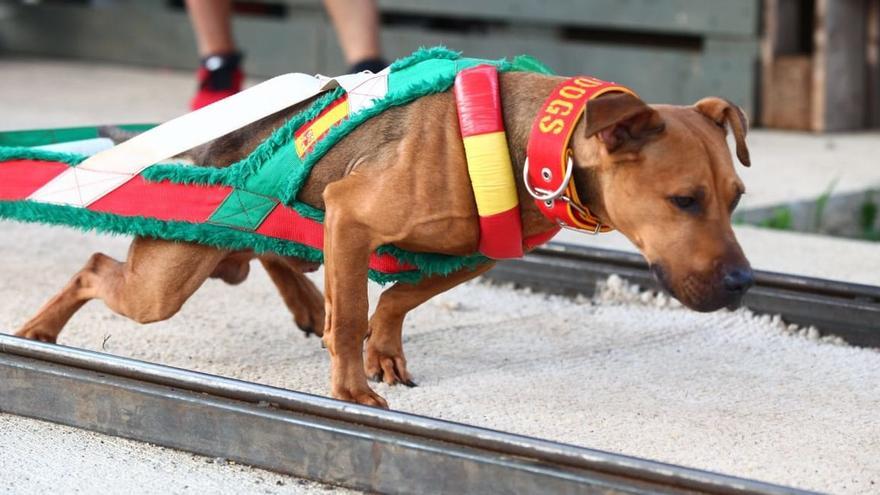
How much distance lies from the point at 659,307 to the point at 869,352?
619mm

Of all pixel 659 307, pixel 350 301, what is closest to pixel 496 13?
pixel 659 307

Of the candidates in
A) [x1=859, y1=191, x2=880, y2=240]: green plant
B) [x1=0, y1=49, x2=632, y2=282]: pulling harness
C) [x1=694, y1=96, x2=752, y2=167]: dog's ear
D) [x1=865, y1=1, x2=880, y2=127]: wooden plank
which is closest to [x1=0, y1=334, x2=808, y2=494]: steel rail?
[x1=0, y1=49, x2=632, y2=282]: pulling harness

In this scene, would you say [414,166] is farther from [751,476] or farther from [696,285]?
[751,476]

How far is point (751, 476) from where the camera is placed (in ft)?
9.09

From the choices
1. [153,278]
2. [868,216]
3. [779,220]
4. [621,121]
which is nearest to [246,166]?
[153,278]

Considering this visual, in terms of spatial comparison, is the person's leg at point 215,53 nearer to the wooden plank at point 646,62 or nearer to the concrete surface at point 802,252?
the concrete surface at point 802,252

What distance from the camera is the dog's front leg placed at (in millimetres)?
2877

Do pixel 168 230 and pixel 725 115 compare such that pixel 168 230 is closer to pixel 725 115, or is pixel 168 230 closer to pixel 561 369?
pixel 561 369

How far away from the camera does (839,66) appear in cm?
664

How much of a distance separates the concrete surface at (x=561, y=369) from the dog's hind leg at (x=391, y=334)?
63mm

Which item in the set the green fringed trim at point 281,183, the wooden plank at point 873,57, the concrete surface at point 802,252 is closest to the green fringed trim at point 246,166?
the green fringed trim at point 281,183

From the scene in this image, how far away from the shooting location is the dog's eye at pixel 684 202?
8.55ft

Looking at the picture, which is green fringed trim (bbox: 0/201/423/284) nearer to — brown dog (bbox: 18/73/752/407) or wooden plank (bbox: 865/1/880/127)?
brown dog (bbox: 18/73/752/407)

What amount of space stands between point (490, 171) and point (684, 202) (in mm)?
399
